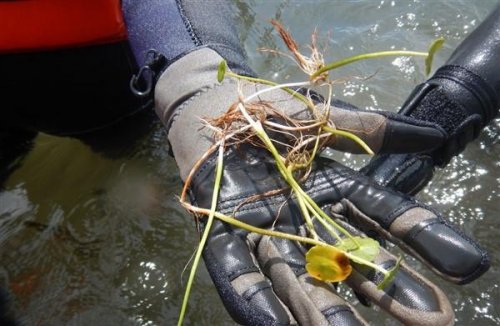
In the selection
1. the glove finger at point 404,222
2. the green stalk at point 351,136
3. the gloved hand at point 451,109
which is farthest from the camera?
the gloved hand at point 451,109

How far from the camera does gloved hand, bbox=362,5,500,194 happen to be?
63.2 inches

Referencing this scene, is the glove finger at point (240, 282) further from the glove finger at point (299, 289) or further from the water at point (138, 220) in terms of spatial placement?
the water at point (138, 220)

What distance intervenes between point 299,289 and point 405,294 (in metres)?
0.23

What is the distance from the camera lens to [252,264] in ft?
3.70

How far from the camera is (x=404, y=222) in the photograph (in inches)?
45.3

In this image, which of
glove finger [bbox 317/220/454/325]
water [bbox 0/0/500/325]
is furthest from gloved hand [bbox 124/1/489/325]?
water [bbox 0/0/500/325]

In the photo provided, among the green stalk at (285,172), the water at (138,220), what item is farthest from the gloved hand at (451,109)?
the green stalk at (285,172)

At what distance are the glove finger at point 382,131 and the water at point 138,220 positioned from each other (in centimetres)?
57

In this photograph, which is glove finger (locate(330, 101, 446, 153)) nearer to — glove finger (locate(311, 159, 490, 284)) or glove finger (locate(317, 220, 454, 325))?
glove finger (locate(311, 159, 490, 284))

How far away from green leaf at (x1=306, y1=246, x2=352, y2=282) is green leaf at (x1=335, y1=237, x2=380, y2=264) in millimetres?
23

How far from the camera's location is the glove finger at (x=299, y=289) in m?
1.03

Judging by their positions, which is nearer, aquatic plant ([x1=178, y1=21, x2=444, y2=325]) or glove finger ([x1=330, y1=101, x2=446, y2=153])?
aquatic plant ([x1=178, y1=21, x2=444, y2=325])

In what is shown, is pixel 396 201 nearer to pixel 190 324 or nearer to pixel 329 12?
pixel 190 324

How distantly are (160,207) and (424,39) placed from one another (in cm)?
164
